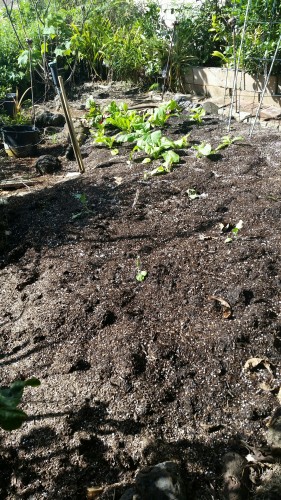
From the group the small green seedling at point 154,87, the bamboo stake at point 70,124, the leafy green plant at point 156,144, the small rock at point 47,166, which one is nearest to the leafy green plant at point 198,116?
the leafy green plant at point 156,144

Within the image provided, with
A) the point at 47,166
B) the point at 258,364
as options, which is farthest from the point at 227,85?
the point at 258,364

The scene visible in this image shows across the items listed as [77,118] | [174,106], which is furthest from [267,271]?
[77,118]

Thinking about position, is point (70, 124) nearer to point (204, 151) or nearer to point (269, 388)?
point (204, 151)

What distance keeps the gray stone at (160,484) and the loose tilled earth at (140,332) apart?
174 mm

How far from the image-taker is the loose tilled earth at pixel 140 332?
1831 millimetres

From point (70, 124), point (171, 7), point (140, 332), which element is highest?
point (171, 7)

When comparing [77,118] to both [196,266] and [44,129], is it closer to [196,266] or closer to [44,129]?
[44,129]

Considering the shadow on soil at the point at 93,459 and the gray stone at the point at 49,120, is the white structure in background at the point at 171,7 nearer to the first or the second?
the gray stone at the point at 49,120

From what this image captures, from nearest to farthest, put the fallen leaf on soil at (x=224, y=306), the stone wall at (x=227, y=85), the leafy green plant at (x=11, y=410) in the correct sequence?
1. the leafy green plant at (x=11, y=410)
2. the fallen leaf on soil at (x=224, y=306)
3. the stone wall at (x=227, y=85)

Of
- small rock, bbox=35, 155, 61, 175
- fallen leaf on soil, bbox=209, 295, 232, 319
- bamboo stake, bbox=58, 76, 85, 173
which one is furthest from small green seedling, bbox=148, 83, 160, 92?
fallen leaf on soil, bbox=209, 295, 232, 319

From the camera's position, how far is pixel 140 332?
2.35 m

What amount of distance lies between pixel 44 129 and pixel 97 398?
578 centimetres

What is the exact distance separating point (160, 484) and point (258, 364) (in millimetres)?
825

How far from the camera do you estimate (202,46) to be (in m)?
7.24
